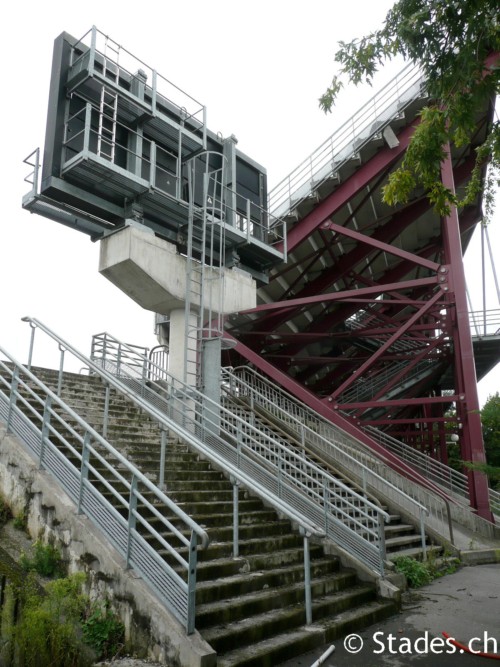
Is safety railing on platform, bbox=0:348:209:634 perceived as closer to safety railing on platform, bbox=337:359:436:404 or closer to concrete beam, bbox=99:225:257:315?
concrete beam, bbox=99:225:257:315

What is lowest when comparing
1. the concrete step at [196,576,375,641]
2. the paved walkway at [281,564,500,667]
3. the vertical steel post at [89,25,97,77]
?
the paved walkway at [281,564,500,667]

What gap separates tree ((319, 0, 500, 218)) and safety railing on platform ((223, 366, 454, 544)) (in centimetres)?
547

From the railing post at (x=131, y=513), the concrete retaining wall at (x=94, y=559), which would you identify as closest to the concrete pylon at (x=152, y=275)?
the concrete retaining wall at (x=94, y=559)

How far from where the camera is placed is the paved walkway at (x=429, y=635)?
4.74 meters

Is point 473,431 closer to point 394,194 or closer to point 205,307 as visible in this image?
point 205,307

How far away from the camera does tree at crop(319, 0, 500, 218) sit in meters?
5.50

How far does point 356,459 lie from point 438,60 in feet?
29.5

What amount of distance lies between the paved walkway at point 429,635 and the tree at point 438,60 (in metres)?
4.82

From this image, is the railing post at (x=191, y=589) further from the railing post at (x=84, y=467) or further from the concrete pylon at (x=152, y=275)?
the concrete pylon at (x=152, y=275)

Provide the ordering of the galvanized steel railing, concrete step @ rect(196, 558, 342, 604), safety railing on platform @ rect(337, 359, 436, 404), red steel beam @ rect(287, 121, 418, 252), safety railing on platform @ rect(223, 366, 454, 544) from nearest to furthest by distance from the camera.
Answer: concrete step @ rect(196, 558, 342, 604) < the galvanized steel railing < safety railing on platform @ rect(223, 366, 454, 544) < red steel beam @ rect(287, 121, 418, 252) < safety railing on platform @ rect(337, 359, 436, 404)

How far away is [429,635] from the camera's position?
17.7 feet

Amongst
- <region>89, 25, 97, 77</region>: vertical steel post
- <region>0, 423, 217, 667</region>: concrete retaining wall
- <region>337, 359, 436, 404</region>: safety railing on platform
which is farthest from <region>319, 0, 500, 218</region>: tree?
<region>337, 359, 436, 404</region>: safety railing on platform

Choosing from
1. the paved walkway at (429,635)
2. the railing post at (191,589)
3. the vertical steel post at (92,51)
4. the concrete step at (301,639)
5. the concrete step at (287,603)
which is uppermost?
the vertical steel post at (92,51)

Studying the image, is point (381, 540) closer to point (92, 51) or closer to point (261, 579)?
point (261, 579)
